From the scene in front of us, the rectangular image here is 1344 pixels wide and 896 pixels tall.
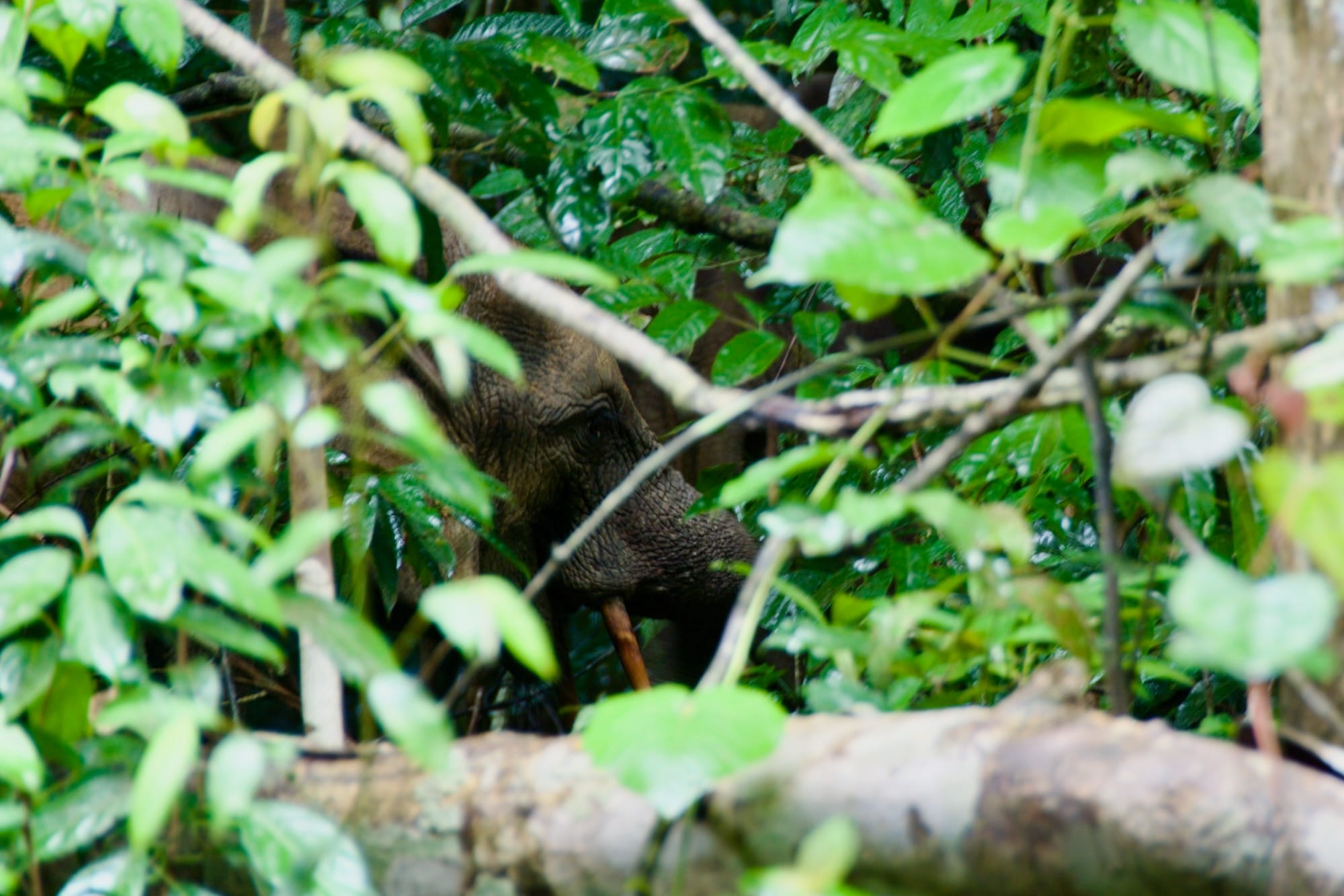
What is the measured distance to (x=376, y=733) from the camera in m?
1.91

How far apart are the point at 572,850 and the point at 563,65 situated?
93 cm

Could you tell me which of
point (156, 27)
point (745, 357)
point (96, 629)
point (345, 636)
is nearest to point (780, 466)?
point (345, 636)

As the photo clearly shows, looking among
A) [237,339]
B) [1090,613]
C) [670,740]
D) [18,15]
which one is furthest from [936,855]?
[18,15]

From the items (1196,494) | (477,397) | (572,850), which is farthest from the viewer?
(477,397)

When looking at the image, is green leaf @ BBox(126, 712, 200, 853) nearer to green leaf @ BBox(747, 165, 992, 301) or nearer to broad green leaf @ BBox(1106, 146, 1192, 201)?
green leaf @ BBox(747, 165, 992, 301)

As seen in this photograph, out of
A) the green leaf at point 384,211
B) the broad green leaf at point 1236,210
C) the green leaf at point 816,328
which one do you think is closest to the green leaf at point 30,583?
the green leaf at point 384,211

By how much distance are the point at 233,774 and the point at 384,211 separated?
0.81 feet

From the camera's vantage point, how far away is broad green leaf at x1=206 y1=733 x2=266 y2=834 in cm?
46

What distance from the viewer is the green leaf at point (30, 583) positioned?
53 cm

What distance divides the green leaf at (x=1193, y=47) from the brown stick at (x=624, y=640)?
1430 millimetres

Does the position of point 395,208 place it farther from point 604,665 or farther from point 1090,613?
point 604,665

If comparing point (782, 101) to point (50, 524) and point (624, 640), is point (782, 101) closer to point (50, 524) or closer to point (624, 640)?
point (50, 524)

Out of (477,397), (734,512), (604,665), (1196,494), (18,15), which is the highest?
(18,15)

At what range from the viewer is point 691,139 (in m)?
1.11
